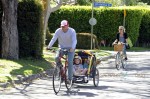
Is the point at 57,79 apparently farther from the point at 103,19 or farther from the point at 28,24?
the point at 103,19

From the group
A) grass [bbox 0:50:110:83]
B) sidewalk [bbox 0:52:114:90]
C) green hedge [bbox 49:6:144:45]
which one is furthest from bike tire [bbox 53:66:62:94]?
green hedge [bbox 49:6:144:45]

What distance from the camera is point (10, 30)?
19234 millimetres

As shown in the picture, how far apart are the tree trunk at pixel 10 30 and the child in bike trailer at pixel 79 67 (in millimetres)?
5987

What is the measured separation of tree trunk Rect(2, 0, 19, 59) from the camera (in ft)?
63.0

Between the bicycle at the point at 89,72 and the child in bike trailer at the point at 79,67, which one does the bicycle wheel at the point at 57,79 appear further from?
the child in bike trailer at the point at 79,67

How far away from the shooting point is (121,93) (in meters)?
12.6

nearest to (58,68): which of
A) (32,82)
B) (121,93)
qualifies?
(121,93)

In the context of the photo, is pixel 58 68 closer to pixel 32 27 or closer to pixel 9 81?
pixel 9 81

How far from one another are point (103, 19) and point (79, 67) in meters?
25.9

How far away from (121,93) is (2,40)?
828 cm

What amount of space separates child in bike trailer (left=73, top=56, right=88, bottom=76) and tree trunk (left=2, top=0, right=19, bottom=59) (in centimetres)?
599

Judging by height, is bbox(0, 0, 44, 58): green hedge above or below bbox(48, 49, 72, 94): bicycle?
above

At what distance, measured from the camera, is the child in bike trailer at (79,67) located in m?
13.7

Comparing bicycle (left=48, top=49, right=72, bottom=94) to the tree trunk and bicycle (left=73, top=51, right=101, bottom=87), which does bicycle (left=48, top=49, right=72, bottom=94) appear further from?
the tree trunk
